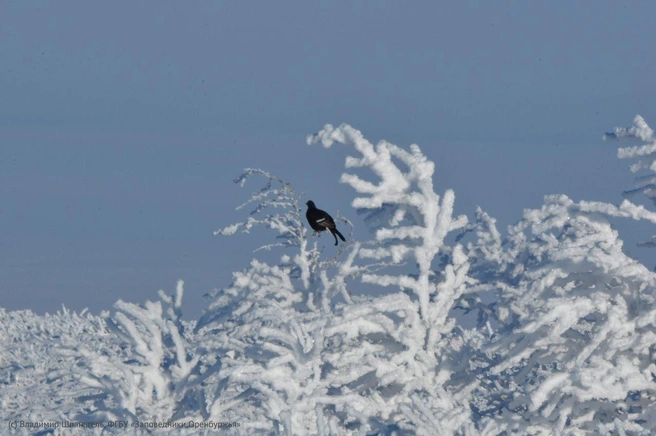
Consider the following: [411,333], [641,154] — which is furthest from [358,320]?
[641,154]

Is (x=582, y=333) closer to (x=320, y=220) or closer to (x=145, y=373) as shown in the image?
(x=320, y=220)

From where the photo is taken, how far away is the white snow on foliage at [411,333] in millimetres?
13617

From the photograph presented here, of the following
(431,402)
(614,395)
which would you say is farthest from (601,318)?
(431,402)

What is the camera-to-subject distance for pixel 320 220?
16.0 meters

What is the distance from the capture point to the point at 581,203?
1430 centimetres

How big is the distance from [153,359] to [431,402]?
14.4 feet

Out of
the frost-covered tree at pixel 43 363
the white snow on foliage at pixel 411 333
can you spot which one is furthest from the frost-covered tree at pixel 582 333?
the frost-covered tree at pixel 43 363

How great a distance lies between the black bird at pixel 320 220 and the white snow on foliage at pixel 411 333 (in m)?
0.18

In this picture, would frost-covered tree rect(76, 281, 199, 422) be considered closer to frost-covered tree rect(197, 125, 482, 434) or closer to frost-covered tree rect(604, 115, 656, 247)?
frost-covered tree rect(197, 125, 482, 434)

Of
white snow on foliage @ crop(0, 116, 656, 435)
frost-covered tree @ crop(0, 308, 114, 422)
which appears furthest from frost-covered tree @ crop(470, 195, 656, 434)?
frost-covered tree @ crop(0, 308, 114, 422)

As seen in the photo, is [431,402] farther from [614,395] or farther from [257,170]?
[257,170]

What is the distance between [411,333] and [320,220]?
2.40 m

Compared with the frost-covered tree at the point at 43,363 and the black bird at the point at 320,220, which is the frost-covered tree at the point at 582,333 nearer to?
the black bird at the point at 320,220

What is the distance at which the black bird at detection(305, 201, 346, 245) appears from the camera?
16016mm
